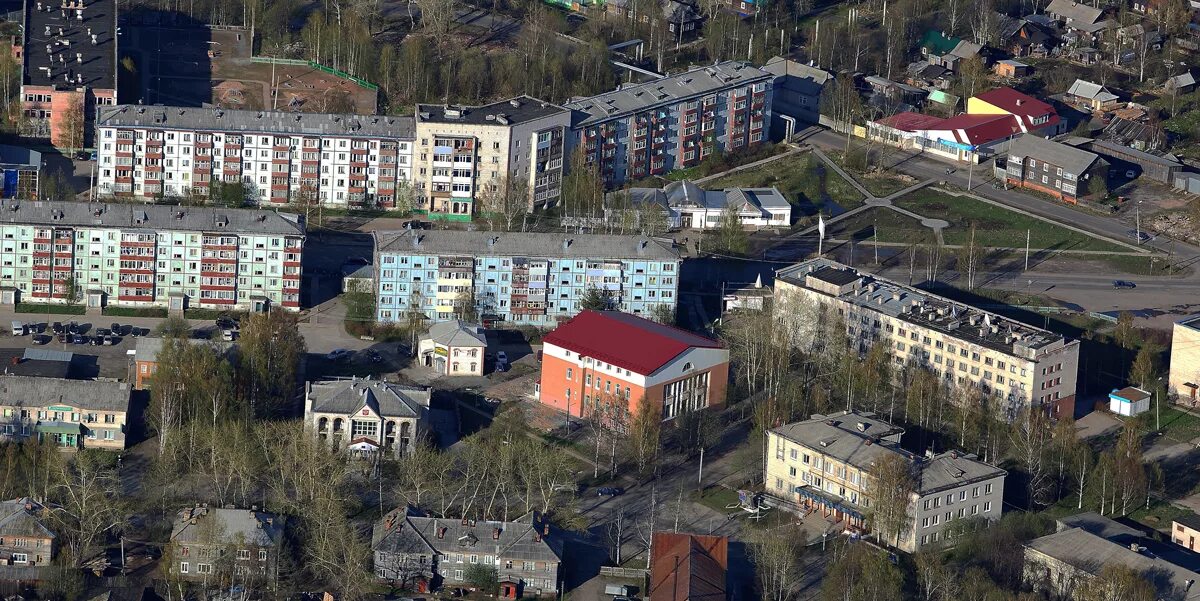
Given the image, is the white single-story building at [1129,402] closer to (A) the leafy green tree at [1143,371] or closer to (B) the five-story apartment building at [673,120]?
(A) the leafy green tree at [1143,371]

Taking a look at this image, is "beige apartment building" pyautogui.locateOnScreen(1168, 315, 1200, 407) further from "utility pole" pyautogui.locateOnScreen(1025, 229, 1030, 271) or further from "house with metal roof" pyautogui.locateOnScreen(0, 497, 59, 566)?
"house with metal roof" pyautogui.locateOnScreen(0, 497, 59, 566)

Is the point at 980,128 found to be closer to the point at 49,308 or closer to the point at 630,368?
the point at 630,368

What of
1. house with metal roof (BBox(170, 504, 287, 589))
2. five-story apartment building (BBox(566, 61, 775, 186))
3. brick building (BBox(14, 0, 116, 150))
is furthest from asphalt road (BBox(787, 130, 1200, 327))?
house with metal roof (BBox(170, 504, 287, 589))

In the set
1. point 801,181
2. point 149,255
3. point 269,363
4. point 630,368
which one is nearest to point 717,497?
point 630,368

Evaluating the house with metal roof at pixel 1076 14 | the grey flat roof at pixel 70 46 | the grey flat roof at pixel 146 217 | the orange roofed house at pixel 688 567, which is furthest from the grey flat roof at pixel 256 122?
the house with metal roof at pixel 1076 14

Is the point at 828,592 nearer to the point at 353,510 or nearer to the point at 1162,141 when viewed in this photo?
the point at 353,510

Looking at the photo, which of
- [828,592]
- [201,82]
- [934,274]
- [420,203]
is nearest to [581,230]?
[420,203]
